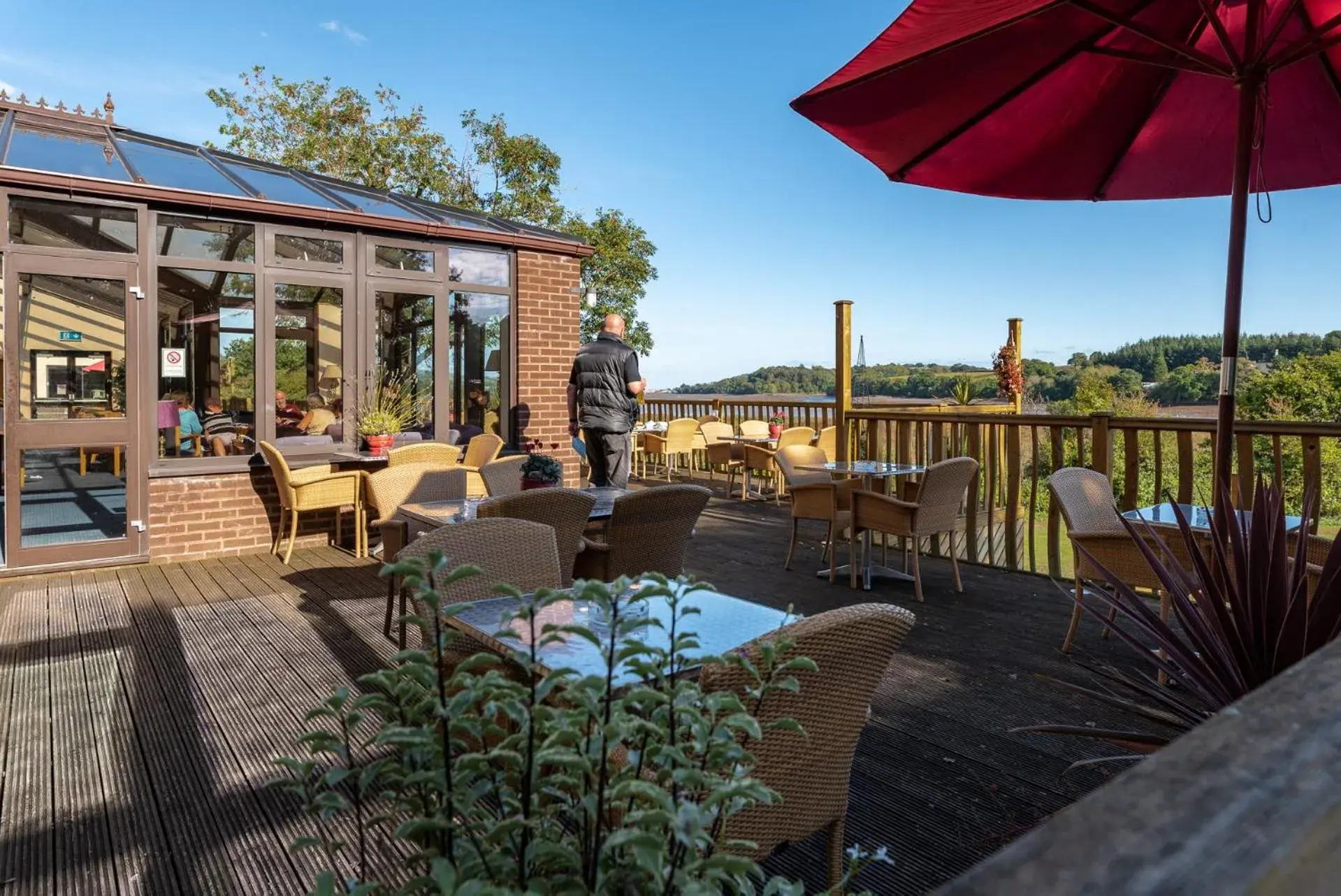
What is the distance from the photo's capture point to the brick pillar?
765 centimetres

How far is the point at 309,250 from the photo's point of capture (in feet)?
21.5

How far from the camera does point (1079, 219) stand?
29.7 meters

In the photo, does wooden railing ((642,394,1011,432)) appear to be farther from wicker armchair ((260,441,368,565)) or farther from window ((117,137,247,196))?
window ((117,137,247,196))

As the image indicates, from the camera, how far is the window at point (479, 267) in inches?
287

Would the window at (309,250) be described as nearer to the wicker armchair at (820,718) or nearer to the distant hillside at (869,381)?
the distant hillside at (869,381)

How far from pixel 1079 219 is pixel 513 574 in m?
33.0

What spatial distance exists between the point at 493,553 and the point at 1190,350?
1797 centimetres

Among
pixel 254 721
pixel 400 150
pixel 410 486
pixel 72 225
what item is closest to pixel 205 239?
pixel 72 225

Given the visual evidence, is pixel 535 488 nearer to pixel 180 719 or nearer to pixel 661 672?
pixel 180 719

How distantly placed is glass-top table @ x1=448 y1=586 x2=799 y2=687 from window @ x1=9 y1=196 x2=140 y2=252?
17.1ft

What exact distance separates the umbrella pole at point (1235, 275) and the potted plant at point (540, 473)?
2.53 meters

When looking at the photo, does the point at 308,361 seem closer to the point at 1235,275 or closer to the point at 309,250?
the point at 309,250

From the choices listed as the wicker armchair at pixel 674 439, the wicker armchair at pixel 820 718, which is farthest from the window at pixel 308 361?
the wicker armchair at pixel 820 718

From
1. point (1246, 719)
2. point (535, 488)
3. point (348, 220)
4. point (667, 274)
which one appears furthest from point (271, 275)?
point (667, 274)
